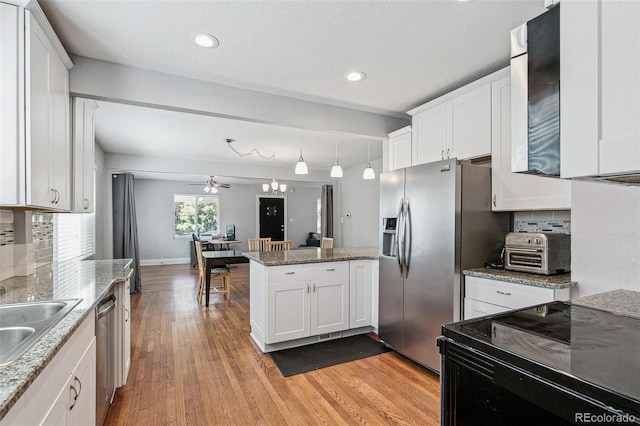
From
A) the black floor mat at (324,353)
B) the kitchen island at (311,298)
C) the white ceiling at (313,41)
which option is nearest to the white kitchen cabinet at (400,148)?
the white ceiling at (313,41)

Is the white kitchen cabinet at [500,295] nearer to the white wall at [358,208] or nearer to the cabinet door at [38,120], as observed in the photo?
the cabinet door at [38,120]

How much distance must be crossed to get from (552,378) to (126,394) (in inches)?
103

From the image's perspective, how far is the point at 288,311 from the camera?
297 cm

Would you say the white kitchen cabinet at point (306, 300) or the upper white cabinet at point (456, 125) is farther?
the white kitchen cabinet at point (306, 300)

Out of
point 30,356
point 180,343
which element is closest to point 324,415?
point 30,356

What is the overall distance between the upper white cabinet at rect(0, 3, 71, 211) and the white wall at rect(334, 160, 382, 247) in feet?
16.5

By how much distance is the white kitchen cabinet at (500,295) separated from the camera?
6.14ft

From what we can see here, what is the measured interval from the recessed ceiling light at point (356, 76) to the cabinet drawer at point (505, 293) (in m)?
1.80

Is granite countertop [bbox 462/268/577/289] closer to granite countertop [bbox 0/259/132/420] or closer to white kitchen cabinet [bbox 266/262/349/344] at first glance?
white kitchen cabinet [bbox 266/262/349/344]

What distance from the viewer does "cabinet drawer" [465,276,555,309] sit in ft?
6.24

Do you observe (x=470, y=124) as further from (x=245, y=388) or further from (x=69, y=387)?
(x=69, y=387)

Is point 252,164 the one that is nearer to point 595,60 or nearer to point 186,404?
point 186,404
